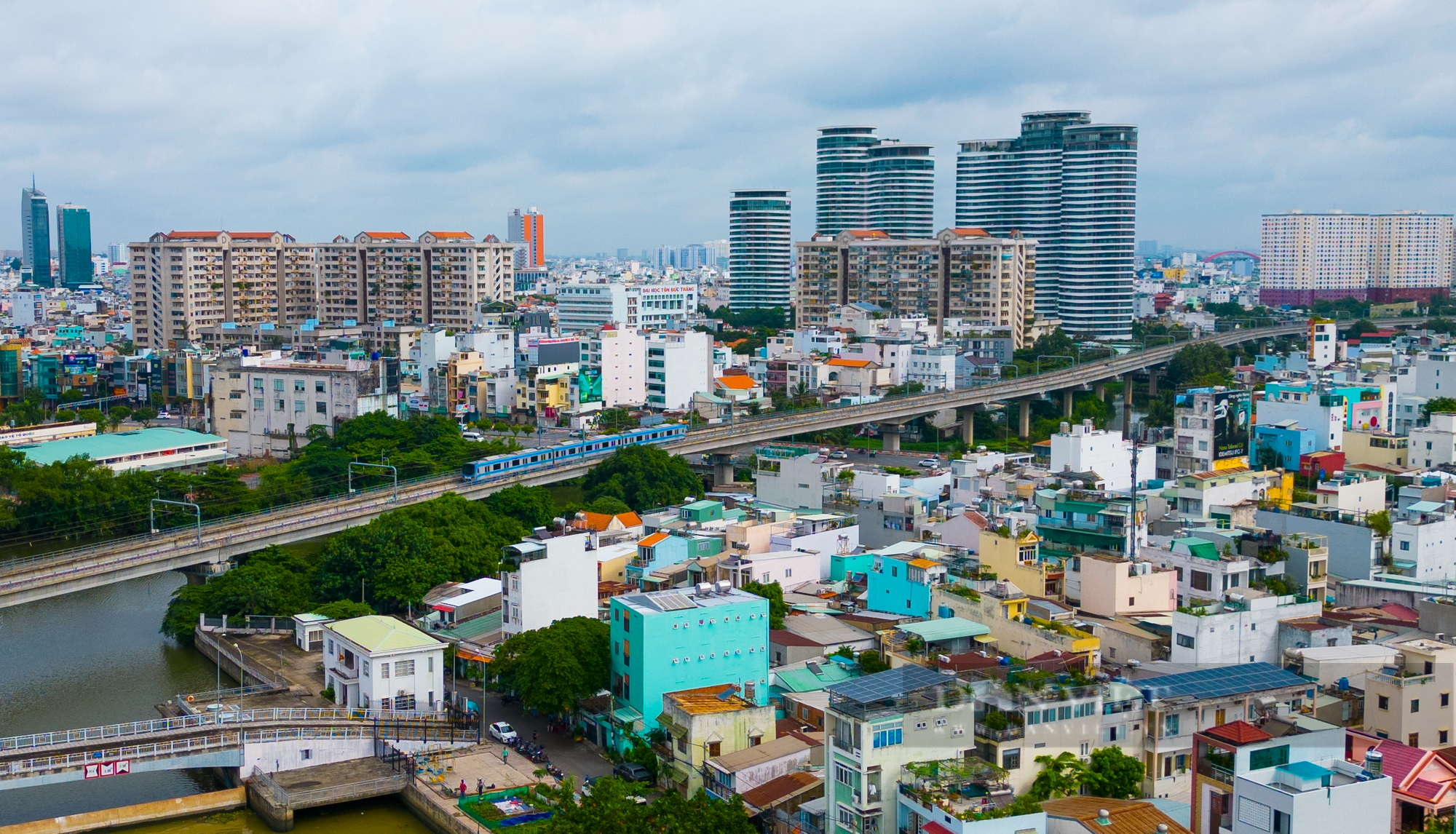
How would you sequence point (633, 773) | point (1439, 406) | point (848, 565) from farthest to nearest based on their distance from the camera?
1. point (1439, 406)
2. point (848, 565)
3. point (633, 773)

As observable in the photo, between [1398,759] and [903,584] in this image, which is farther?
[903,584]

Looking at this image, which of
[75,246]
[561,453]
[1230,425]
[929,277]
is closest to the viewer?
[561,453]

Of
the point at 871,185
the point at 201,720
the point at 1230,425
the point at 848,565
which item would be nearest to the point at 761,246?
the point at 871,185

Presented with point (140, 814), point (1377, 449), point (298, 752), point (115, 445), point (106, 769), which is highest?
point (1377, 449)

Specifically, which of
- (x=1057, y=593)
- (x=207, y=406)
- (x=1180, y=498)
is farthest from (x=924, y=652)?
(x=207, y=406)

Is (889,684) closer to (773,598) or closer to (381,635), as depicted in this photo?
(773,598)

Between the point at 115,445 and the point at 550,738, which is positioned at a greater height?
the point at 115,445
